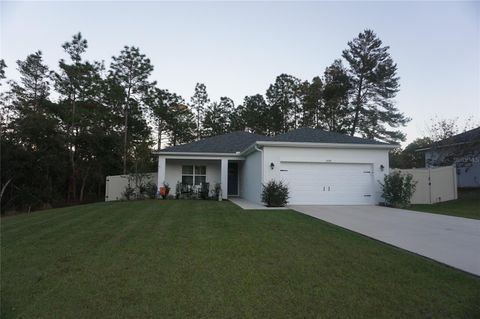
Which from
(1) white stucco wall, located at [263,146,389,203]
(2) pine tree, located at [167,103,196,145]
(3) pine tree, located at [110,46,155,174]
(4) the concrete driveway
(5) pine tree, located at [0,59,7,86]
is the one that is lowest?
(4) the concrete driveway

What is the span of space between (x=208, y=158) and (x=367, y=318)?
14288 mm

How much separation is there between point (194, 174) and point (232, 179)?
2.86 meters

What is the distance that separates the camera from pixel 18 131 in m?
19.0

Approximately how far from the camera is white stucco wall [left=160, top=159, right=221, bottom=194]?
58.3 ft

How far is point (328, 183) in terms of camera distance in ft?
42.3

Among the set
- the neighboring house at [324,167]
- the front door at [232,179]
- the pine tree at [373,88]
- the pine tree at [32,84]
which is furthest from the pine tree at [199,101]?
the neighboring house at [324,167]

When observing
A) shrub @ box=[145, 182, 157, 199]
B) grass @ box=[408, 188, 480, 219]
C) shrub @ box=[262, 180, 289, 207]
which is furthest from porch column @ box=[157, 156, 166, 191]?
grass @ box=[408, 188, 480, 219]

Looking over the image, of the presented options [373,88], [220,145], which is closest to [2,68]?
[220,145]

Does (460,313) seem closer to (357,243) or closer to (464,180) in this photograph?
(357,243)

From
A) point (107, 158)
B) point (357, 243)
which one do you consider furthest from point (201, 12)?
point (107, 158)

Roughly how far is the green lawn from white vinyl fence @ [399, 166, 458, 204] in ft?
33.3

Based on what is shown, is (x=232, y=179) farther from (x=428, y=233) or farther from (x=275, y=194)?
(x=428, y=233)

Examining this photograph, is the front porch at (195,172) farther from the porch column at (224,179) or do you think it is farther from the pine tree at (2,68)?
the pine tree at (2,68)

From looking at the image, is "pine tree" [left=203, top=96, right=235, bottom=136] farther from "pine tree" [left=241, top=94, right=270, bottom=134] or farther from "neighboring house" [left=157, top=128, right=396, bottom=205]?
"neighboring house" [left=157, top=128, right=396, bottom=205]
